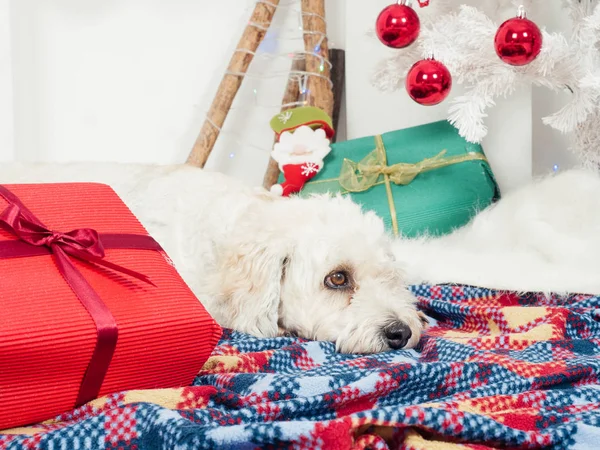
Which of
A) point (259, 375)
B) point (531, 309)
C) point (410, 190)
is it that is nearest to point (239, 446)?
point (259, 375)

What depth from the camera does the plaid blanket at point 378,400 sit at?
1.14m

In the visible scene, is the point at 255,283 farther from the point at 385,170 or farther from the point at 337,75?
the point at 337,75

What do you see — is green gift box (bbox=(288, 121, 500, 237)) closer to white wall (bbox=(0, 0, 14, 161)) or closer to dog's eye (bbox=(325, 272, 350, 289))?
dog's eye (bbox=(325, 272, 350, 289))

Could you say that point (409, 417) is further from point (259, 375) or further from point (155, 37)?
point (155, 37)

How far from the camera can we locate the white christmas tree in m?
2.66

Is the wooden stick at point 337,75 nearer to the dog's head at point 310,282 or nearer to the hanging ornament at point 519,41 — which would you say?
the hanging ornament at point 519,41

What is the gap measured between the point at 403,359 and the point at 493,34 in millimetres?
1563

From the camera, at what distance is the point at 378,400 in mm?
1416

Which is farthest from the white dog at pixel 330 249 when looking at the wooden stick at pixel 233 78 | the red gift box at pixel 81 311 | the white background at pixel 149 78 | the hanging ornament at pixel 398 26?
the white background at pixel 149 78

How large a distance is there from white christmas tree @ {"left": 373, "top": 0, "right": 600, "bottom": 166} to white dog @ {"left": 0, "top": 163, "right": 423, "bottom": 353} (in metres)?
0.98

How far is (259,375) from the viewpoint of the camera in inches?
58.7

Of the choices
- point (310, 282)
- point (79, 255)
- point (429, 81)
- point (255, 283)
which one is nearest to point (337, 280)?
point (310, 282)

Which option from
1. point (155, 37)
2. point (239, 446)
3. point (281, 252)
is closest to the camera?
point (239, 446)

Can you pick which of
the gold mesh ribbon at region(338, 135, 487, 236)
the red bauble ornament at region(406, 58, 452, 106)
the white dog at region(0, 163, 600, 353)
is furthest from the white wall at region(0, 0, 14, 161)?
the red bauble ornament at region(406, 58, 452, 106)
